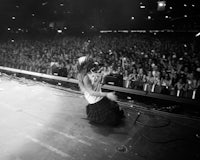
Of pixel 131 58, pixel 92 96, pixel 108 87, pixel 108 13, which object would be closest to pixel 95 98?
pixel 92 96

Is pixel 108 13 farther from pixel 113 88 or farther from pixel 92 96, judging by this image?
pixel 92 96

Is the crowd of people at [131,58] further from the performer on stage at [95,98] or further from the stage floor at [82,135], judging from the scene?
the performer on stage at [95,98]

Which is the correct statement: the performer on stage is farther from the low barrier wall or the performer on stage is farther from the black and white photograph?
the low barrier wall

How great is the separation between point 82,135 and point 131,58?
7.27m

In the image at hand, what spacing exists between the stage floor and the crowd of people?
2336 mm

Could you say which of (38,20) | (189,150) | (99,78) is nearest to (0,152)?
(99,78)

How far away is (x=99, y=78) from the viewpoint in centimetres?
439

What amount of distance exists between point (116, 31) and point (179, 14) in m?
5.24

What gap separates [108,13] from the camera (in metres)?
16.5

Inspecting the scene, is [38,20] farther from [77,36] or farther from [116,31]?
[116,31]

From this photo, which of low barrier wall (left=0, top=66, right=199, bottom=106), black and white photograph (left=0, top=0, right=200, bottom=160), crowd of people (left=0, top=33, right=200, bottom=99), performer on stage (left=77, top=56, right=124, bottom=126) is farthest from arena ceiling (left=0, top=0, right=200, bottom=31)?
performer on stage (left=77, top=56, right=124, bottom=126)

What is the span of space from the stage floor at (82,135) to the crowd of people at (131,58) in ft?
7.66

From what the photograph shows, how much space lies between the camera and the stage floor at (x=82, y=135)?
326cm

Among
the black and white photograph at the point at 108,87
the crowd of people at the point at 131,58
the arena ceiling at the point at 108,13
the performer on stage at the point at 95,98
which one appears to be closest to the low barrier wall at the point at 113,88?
the black and white photograph at the point at 108,87
